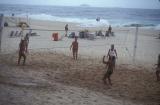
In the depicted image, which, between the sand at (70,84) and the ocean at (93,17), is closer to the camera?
the sand at (70,84)

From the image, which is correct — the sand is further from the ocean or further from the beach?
the ocean

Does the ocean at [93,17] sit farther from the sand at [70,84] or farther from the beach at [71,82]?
the sand at [70,84]

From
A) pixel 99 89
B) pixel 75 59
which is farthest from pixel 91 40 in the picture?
pixel 99 89

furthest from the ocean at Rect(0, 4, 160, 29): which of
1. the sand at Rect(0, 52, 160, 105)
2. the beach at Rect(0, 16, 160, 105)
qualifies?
the sand at Rect(0, 52, 160, 105)

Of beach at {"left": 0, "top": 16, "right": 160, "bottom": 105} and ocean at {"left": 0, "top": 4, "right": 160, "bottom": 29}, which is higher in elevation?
ocean at {"left": 0, "top": 4, "right": 160, "bottom": 29}

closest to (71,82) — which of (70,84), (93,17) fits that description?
(70,84)

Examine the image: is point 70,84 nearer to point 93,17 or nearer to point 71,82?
point 71,82

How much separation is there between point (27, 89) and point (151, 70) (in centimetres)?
682

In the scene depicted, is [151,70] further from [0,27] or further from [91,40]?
[91,40]

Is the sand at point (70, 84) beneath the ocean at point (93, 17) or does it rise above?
beneath

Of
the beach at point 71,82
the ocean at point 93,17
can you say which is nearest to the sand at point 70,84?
the beach at point 71,82

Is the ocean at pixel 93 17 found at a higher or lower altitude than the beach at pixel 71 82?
higher

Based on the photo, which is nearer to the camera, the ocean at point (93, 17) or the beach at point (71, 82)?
the beach at point (71, 82)

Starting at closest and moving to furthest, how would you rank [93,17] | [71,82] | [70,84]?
1. [70,84]
2. [71,82]
3. [93,17]
